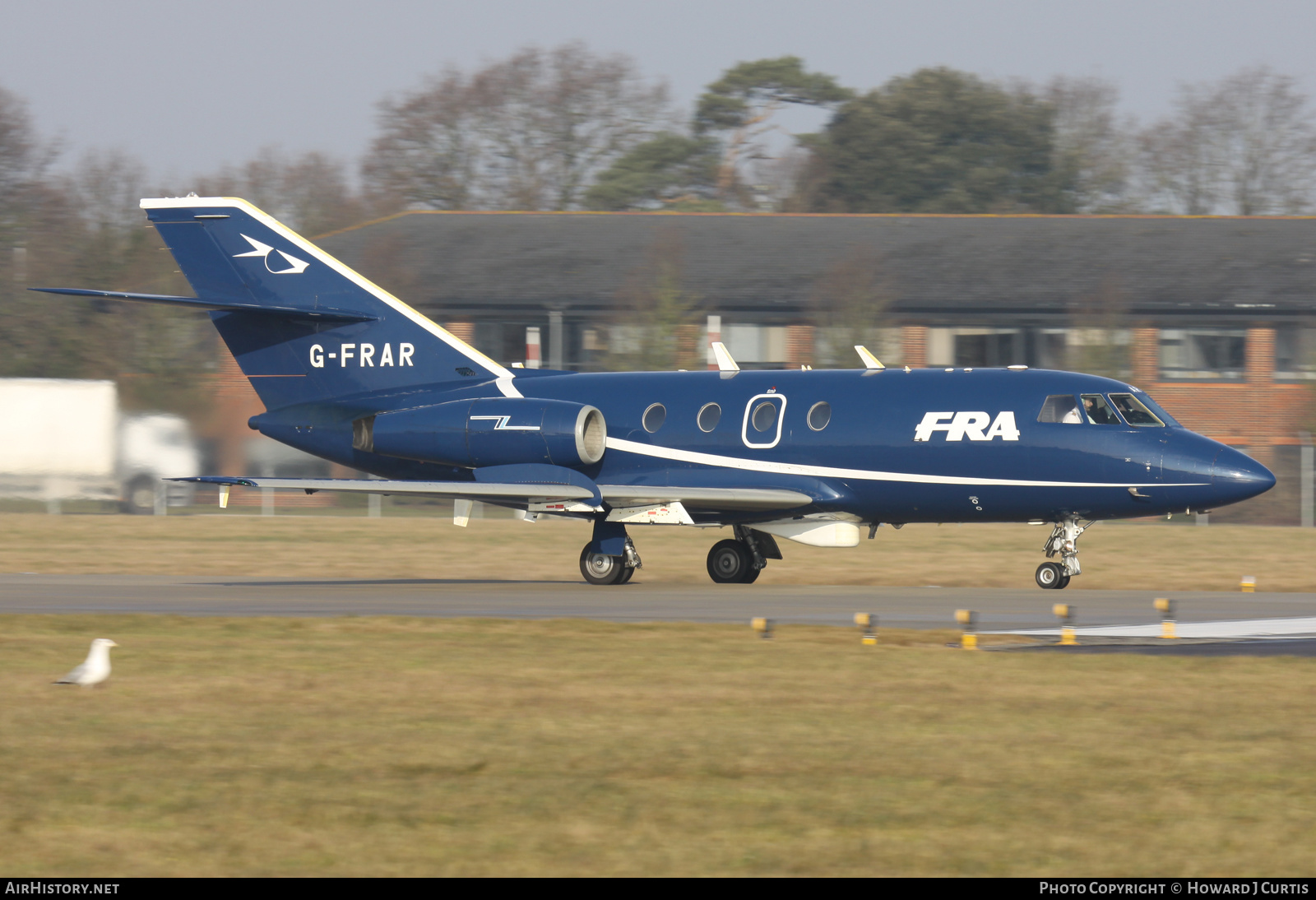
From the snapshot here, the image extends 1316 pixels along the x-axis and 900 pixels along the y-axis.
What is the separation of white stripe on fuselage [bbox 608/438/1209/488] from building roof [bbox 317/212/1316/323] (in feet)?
98.4

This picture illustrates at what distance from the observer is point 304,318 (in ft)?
83.4

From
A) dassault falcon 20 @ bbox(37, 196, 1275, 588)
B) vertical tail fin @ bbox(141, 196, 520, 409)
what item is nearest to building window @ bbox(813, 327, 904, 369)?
dassault falcon 20 @ bbox(37, 196, 1275, 588)

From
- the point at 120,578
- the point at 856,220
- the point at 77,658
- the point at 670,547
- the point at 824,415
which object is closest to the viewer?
the point at 77,658

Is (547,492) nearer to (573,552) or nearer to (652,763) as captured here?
(573,552)

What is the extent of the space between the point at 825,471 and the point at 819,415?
83 cm

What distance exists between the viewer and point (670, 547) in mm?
31406

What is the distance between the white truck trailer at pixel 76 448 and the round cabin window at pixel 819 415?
63.4 ft

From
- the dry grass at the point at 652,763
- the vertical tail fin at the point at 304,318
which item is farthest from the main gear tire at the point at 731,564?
the dry grass at the point at 652,763

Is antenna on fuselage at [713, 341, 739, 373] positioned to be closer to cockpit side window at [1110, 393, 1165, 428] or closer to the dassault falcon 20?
the dassault falcon 20

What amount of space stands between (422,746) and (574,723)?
123 cm
